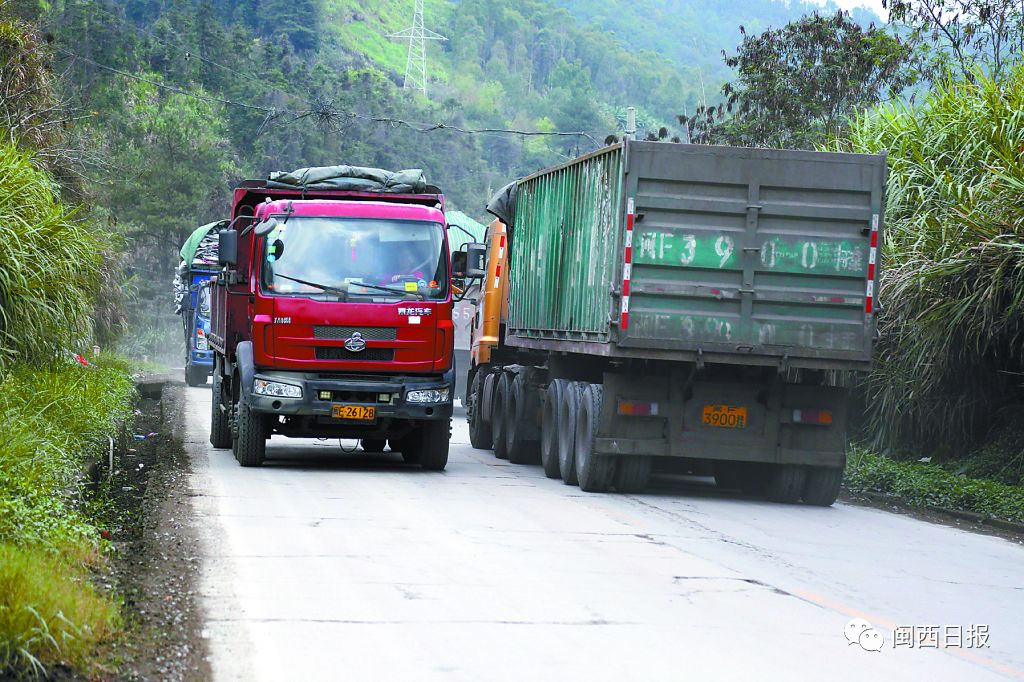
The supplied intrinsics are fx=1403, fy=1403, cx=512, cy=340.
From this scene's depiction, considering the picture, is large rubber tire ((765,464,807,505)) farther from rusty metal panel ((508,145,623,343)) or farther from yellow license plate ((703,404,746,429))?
rusty metal panel ((508,145,623,343))

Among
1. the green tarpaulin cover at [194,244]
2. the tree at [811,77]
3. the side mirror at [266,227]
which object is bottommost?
the side mirror at [266,227]

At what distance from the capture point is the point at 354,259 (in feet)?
48.4

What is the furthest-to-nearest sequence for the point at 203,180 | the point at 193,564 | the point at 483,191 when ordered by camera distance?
the point at 483,191
the point at 203,180
the point at 193,564

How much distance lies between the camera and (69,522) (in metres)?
8.63

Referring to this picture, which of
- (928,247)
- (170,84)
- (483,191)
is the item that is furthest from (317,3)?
(928,247)

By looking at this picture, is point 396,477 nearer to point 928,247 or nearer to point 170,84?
point 928,247

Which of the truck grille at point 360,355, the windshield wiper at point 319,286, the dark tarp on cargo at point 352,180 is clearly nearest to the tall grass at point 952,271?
the dark tarp on cargo at point 352,180

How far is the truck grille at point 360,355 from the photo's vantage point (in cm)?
1459

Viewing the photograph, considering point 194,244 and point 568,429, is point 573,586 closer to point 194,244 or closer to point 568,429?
point 568,429

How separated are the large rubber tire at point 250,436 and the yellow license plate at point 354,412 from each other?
93cm

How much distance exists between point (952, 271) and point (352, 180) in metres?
6.92

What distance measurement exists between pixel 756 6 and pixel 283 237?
161 metres

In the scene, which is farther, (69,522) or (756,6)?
(756,6)

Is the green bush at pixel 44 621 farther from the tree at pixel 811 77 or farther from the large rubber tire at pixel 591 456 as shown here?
the tree at pixel 811 77
